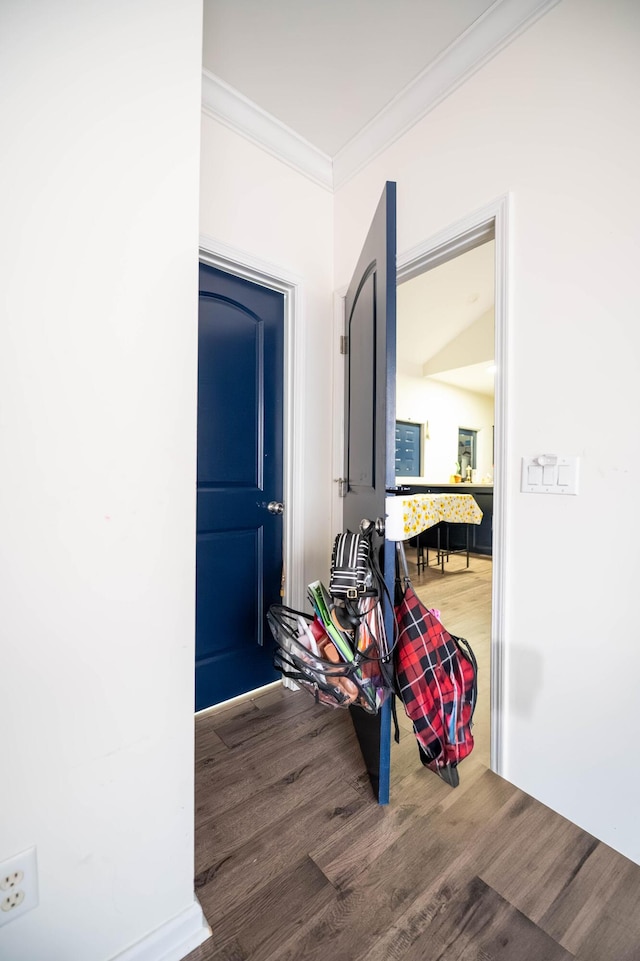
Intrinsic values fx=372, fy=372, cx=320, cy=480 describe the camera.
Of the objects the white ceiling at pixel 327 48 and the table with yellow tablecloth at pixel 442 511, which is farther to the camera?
the table with yellow tablecloth at pixel 442 511

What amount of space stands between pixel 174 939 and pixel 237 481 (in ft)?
4.52

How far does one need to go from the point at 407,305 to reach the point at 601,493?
387cm

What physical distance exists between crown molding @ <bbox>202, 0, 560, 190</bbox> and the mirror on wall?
2201 millimetres

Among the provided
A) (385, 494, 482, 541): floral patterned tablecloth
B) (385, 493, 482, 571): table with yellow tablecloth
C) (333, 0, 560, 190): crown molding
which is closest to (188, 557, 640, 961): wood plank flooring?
(385, 494, 482, 541): floral patterned tablecloth

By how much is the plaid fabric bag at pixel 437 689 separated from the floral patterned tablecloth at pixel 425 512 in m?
0.29

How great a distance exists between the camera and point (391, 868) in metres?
1.00

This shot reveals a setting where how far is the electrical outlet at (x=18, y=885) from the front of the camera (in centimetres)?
63

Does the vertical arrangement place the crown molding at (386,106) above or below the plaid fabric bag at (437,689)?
above

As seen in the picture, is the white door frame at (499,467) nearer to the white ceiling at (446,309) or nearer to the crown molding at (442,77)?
the crown molding at (442,77)

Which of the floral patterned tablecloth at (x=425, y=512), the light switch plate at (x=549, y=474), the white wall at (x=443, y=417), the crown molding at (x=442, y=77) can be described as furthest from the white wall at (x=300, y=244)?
the white wall at (x=443, y=417)

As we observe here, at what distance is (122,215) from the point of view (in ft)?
2.44

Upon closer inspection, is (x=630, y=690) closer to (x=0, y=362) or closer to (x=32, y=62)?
(x=0, y=362)

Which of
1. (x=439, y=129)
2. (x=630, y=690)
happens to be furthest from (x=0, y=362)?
(x=439, y=129)

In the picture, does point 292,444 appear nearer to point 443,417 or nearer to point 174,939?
point 174,939
